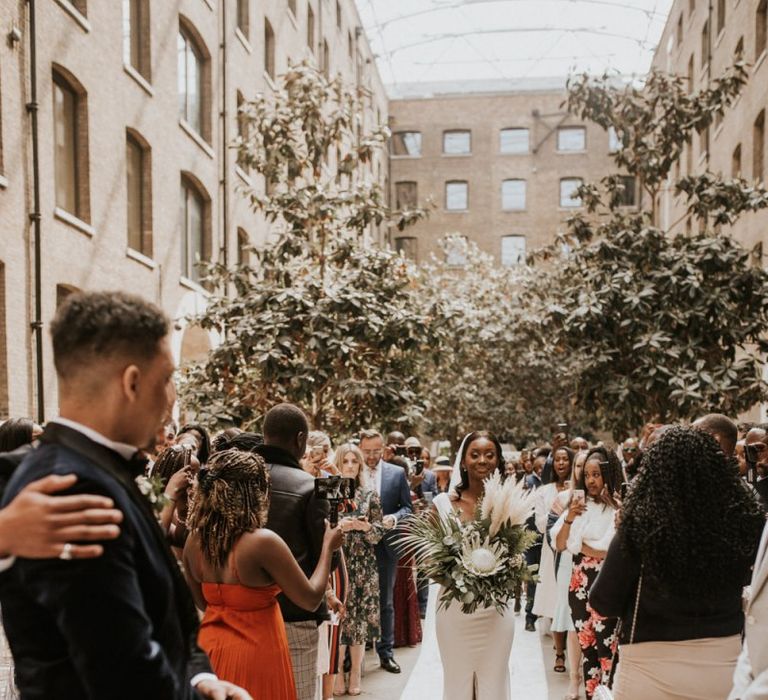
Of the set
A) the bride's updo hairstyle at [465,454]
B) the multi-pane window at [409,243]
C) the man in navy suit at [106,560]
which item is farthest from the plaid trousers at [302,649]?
the multi-pane window at [409,243]

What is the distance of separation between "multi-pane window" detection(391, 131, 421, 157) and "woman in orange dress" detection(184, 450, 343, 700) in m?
47.4

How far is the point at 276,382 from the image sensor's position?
13.3 metres

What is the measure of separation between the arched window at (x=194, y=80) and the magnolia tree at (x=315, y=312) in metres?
5.23

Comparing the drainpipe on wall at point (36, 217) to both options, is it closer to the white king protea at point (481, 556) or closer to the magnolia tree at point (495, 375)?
the white king protea at point (481, 556)

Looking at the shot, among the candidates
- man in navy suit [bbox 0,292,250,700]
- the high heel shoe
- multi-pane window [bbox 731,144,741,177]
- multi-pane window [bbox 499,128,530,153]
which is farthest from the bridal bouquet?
multi-pane window [bbox 499,128,530,153]

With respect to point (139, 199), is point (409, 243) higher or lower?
higher

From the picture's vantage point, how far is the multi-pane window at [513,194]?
49719 millimetres

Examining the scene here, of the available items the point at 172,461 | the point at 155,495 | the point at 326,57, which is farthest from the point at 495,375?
the point at 155,495

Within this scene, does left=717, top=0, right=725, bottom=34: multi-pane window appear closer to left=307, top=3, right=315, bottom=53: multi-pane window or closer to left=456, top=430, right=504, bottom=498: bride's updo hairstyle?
left=307, top=3, right=315, bottom=53: multi-pane window

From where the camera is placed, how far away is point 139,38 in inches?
685

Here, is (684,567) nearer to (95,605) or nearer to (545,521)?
(95,605)

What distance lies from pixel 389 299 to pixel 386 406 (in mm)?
1735

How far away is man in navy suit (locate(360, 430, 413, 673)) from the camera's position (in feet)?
31.9

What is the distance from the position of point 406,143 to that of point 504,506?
4600cm
